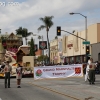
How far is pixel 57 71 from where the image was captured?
27531mm

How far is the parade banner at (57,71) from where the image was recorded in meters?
27.3

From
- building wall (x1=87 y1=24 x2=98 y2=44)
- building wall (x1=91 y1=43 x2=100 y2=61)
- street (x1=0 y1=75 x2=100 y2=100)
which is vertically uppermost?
building wall (x1=87 y1=24 x2=98 y2=44)

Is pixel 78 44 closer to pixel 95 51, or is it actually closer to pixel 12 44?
pixel 95 51

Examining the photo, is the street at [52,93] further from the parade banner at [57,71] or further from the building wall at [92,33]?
the building wall at [92,33]

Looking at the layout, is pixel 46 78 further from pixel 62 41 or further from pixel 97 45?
pixel 62 41

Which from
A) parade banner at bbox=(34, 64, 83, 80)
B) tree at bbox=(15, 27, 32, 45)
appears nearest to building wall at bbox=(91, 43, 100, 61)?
parade banner at bbox=(34, 64, 83, 80)

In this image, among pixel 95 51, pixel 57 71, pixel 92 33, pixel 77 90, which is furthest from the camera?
pixel 92 33

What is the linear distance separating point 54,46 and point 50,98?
2982 inches

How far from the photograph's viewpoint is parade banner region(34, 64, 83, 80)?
2731cm

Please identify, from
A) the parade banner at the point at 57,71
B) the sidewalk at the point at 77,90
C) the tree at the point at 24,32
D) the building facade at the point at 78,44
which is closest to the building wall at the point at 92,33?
the building facade at the point at 78,44

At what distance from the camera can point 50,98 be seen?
46.8ft

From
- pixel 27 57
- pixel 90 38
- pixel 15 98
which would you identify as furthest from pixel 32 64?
pixel 90 38

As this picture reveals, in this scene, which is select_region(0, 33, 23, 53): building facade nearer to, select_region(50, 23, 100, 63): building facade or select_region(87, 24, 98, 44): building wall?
select_region(50, 23, 100, 63): building facade

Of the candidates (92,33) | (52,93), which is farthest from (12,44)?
(52,93)
